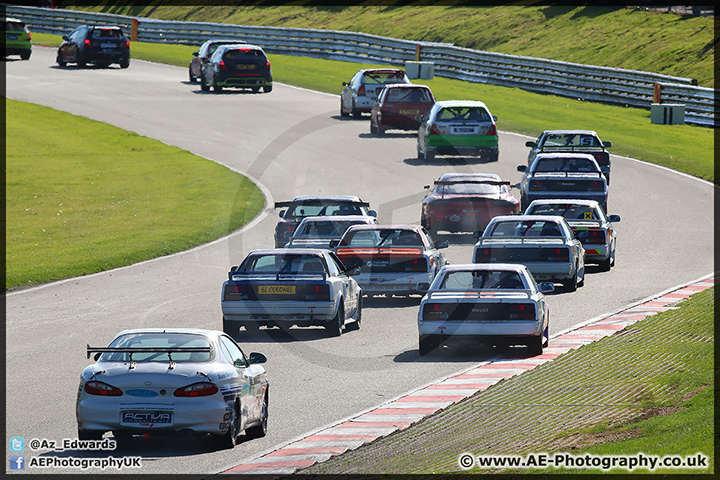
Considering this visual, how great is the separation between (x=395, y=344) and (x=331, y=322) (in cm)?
110

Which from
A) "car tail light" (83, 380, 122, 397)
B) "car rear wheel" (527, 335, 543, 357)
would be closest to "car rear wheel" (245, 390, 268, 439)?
Result: "car tail light" (83, 380, 122, 397)

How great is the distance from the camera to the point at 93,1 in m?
84.2

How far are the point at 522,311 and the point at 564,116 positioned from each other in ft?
95.5

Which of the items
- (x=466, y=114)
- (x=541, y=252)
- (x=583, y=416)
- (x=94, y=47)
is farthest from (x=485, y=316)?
(x=94, y=47)

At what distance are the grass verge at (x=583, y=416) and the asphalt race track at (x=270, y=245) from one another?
1.24 m

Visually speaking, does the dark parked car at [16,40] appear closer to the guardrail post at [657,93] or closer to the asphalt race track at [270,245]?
the asphalt race track at [270,245]

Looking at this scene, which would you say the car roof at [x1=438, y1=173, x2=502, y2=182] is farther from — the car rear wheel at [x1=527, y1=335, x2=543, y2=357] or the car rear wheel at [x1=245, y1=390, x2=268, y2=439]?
the car rear wheel at [x1=245, y1=390, x2=268, y2=439]

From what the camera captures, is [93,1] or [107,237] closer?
[107,237]

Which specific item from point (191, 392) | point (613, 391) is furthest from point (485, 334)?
point (191, 392)

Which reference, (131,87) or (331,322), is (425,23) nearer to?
(131,87)

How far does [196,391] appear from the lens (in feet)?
33.6

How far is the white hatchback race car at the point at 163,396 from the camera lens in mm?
10188

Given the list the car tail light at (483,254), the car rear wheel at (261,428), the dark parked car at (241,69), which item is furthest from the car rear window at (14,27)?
the car rear wheel at (261,428)

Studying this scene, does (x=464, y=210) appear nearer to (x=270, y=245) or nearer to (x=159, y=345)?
(x=270, y=245)
